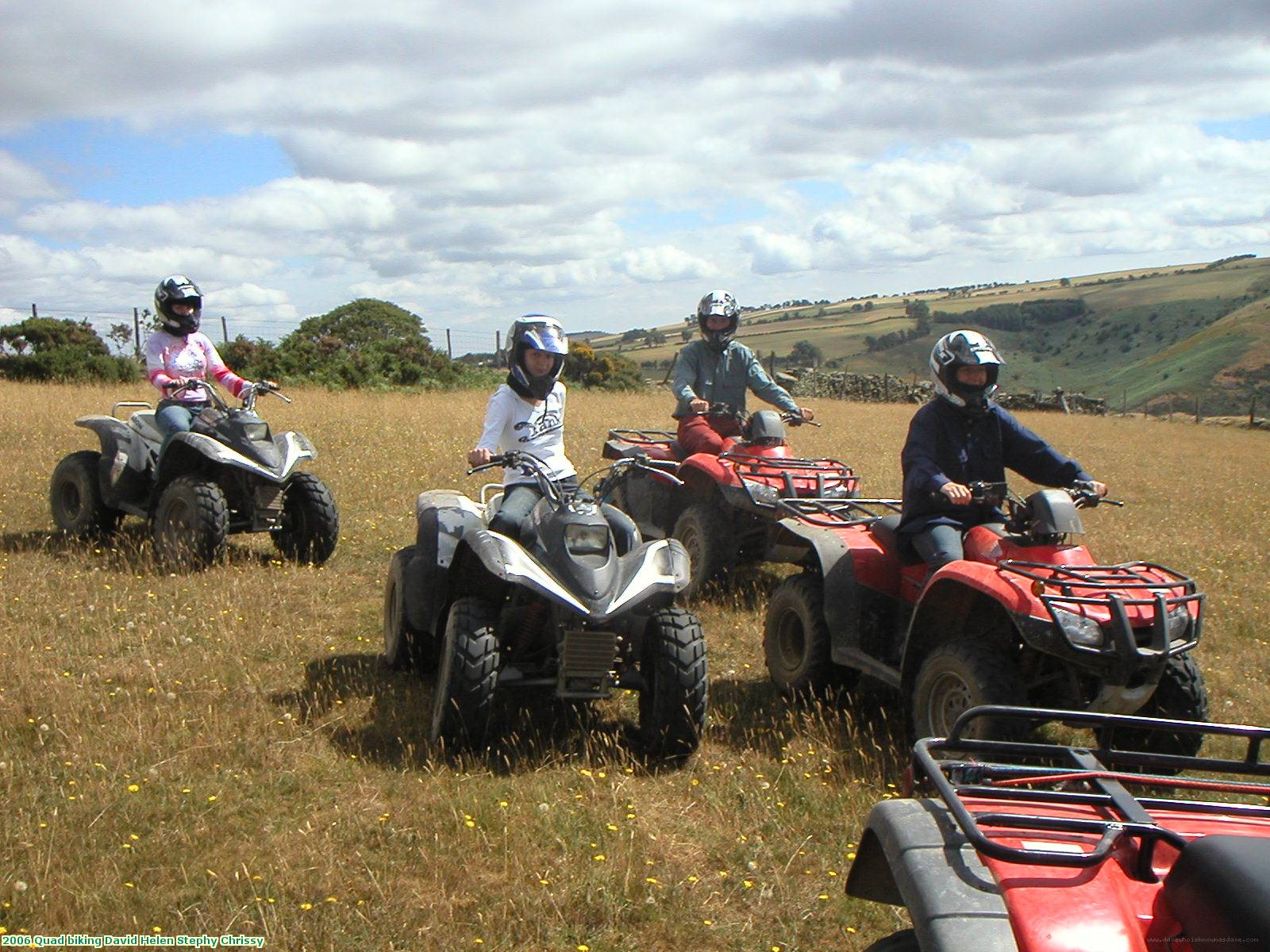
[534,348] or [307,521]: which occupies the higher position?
[534,348]

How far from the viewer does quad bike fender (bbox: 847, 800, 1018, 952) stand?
6.64ft

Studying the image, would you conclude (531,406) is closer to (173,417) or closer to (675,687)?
(675,687)

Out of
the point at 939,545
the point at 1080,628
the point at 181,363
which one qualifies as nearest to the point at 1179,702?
the point at 1080,628

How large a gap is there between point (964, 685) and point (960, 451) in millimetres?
1398

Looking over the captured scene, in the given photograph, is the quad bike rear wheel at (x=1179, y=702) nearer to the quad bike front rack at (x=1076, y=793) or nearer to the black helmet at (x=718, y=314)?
the quad bike front rack at (x=1076, y=793)

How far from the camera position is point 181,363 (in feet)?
29.2

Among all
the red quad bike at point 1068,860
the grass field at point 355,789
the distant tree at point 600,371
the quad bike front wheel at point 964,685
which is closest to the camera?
the red quad bike at point 1068,860

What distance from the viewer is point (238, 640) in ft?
22.0

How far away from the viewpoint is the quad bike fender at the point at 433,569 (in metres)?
5.88

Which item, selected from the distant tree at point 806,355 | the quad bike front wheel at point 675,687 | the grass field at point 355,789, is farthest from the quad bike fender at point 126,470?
the distant tree at point 806,355

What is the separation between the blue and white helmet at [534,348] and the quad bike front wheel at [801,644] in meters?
1.68

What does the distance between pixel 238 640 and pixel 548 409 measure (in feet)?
7.12

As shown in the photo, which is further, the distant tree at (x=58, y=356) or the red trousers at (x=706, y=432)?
the distant tree at (x=58, y=356)

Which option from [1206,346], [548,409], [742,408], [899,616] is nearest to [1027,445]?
[899,616]
